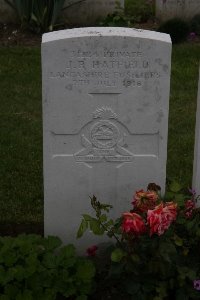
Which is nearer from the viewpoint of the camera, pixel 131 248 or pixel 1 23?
pixel 131 248

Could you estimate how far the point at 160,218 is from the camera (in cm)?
347

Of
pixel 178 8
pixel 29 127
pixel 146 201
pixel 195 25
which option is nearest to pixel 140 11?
pixel 178 8

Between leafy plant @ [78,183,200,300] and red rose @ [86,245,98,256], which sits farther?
red rose @ [86,245,98,256]

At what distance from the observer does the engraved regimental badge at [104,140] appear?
3996 millimetres

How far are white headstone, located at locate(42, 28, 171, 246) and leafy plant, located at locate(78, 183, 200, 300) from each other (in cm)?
35

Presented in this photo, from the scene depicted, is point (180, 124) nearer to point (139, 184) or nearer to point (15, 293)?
point (139, 184)

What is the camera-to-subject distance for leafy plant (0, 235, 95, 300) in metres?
3.64

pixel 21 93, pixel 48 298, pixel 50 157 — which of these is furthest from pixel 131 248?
pixel 21 93

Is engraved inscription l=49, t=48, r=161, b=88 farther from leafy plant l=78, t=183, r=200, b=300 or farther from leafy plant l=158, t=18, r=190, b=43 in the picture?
leafy plant l=158, t=18, r=190, b=43

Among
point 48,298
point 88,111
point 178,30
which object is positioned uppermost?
point 178,30

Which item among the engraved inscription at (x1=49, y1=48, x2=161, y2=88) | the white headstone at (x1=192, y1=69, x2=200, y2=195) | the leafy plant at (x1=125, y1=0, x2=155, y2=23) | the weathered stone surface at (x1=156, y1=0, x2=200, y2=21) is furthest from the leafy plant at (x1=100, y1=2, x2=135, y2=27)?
the engraved inscription at (x1=49, y1=48, x2=161, y2=88)

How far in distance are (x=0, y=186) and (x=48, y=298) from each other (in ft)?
6.06

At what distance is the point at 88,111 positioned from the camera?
3971 mm

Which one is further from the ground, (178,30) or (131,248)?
(178,30)
